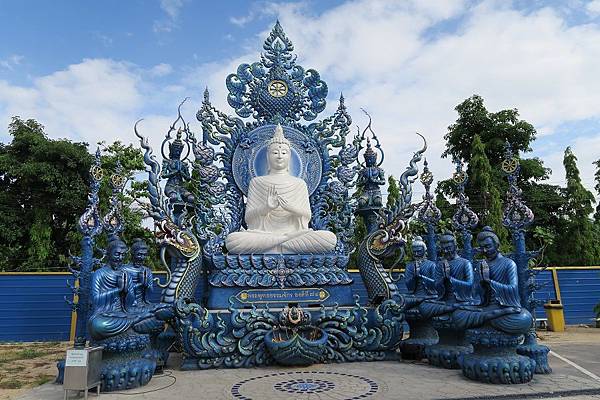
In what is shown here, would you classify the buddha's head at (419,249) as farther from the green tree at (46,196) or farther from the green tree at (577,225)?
the green tree at (577,225)

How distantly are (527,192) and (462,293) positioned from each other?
16.5 m

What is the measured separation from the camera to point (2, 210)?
15.0 m

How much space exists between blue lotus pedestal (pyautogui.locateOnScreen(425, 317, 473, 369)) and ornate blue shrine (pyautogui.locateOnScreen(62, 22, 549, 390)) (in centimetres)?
2

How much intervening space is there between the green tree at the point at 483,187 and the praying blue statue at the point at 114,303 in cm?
1381

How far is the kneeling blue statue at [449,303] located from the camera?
662 cm

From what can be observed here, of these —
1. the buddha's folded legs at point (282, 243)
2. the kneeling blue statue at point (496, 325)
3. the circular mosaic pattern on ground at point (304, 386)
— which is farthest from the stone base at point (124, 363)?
the kneeling blue statue at point (496, 325)

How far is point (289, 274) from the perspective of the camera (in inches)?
310

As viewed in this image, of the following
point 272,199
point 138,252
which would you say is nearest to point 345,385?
point 138,252

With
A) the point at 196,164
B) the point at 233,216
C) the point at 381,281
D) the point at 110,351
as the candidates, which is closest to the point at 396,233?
the point at 381,281

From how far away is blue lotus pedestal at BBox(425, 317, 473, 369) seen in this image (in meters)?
6.59

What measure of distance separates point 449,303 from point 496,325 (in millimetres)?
1277

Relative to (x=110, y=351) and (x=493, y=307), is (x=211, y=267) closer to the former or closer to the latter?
(x=110, y=351)

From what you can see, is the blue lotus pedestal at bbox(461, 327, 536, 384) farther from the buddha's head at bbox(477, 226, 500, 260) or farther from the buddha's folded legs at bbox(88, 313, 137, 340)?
the buddha's folded legs at bbox(88, 313, 137, 340)

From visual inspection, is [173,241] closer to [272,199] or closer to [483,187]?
[272,199]
